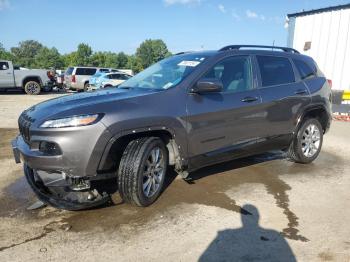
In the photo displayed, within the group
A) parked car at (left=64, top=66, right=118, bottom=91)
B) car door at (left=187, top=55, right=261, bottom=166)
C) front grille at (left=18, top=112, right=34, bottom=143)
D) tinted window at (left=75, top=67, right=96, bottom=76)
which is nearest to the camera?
front grille at (left=18, top=112, right=34, bottom=143)

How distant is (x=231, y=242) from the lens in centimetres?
367

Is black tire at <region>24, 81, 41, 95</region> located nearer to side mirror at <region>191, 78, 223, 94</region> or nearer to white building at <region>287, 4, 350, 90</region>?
white building at <region>287, 4, 350, 90</region>

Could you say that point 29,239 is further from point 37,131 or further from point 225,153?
point 225,153

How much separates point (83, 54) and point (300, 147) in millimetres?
108100

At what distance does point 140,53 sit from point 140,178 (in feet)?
433

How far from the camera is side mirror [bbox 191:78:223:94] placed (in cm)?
452

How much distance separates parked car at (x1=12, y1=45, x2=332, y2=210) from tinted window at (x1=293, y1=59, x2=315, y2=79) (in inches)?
4.9

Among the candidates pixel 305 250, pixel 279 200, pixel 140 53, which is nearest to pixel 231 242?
pixel 305 250

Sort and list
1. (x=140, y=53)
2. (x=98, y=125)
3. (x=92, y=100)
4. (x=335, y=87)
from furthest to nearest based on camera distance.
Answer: (x=140, y=53)
(x=335, y=87)
(x=92, y=100)
(x=98, y=125)

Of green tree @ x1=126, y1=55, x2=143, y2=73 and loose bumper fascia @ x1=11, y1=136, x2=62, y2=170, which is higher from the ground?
loose bumper fascia @ x1=11, y1=136, x2=62, y2=170

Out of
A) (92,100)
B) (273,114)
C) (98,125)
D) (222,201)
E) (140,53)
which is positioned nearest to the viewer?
(98,125)

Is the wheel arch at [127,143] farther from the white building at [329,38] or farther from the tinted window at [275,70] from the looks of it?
the white building at [329,38]

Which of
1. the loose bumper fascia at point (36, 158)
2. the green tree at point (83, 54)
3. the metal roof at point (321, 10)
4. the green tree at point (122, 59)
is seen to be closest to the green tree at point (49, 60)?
the green tree at point (83, 54)

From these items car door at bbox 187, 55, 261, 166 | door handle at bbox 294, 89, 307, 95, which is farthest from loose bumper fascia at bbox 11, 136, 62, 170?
door handle at bbox 294, 89, 307, 95
